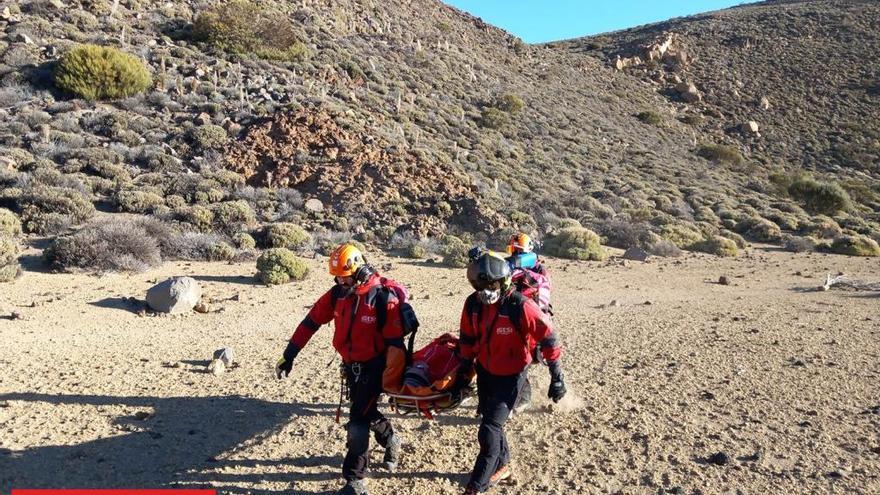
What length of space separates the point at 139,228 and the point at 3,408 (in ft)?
25.0

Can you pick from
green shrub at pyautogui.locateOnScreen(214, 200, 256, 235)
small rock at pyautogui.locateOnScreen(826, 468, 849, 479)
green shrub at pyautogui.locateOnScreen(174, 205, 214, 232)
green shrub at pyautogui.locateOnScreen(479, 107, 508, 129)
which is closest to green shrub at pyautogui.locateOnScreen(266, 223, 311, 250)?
green shrub at pyautogui.locateOnScreen(214, 200, 256, 235)

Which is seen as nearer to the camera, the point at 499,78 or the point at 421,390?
the point at 421,390

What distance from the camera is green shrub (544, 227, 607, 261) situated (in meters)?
17.1

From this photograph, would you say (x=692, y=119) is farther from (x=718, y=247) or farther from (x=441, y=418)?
(x=441, y=418)

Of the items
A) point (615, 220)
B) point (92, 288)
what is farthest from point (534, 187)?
point (92, 288)

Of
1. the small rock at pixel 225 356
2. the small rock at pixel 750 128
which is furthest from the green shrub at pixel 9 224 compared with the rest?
the small rock at pixel 750 128

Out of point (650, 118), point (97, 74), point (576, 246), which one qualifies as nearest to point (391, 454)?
point (576, 246)

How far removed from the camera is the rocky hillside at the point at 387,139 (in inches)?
671

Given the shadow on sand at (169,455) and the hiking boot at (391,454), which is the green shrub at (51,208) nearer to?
the shadow on sand at (169,455)

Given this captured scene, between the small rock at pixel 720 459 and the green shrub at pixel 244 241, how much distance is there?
11.2m

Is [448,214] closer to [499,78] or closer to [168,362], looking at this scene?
[168,362]

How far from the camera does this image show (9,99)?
18.9 metres

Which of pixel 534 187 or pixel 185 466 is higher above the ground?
pixel 534 187

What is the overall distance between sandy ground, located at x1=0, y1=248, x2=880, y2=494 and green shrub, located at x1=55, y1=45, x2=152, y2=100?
11765mm
